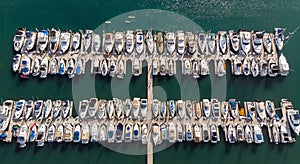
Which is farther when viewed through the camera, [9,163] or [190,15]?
[190,15]

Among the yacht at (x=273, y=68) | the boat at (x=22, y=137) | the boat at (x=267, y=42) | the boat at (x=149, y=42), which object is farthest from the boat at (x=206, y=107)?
the boat at (x=22, y=137)

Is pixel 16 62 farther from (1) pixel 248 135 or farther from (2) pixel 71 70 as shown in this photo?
(1) pixel 248 135

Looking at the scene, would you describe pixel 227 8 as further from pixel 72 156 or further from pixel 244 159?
pixel 72 156

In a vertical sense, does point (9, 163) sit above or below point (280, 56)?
below

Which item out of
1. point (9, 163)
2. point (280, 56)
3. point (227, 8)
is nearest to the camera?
point (9, 163)

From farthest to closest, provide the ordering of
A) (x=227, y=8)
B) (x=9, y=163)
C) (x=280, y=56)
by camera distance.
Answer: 1. (x=227, y=8)
2. (x=280, y=56)
3. (x=9, y=163)

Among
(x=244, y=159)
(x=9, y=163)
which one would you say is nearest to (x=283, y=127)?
(x=244, y=159)

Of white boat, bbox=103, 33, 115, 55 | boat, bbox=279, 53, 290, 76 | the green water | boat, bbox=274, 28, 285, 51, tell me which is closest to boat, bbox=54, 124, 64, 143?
the green water
